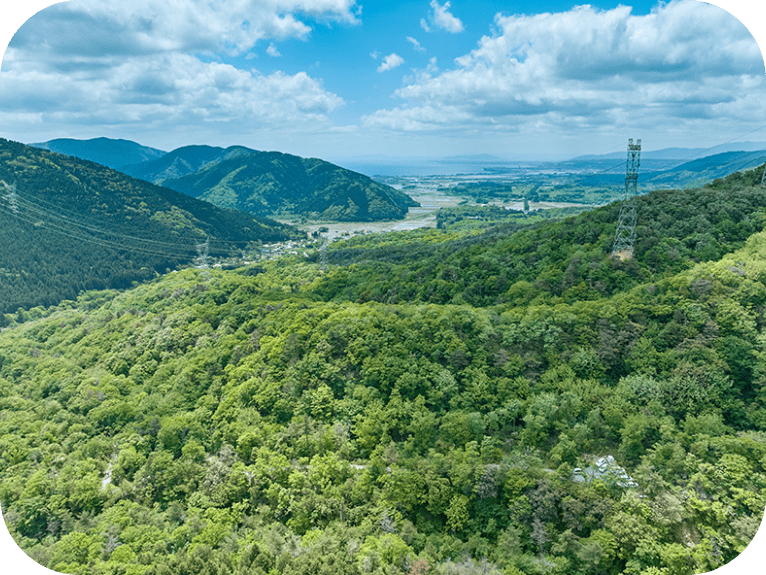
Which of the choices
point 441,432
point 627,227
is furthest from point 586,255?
point 441,432

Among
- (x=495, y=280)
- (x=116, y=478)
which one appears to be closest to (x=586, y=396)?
(x=495, y=280)

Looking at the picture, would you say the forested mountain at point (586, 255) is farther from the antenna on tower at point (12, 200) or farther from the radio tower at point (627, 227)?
the antenna on tower at point (12, 200)

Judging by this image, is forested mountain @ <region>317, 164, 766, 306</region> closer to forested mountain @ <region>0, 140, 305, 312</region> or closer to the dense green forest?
the dense green forest

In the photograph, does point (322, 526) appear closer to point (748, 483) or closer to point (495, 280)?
point (748, 483)

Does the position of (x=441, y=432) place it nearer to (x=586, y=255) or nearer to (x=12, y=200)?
(x=586, y=255)

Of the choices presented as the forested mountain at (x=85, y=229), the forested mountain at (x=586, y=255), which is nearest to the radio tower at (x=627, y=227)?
the forested mountain at (x=586, y=255)

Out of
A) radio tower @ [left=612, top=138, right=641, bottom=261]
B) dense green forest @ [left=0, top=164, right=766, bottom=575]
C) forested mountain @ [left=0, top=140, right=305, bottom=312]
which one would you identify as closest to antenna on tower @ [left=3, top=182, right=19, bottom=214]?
forested mountain @ [left=0, top=140, right=305, bottom=312]
